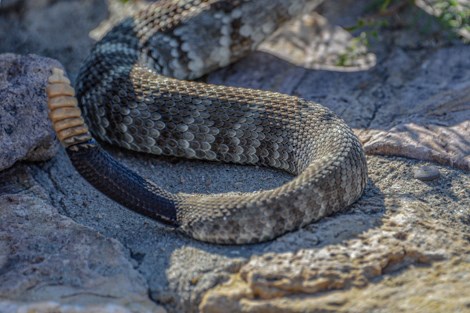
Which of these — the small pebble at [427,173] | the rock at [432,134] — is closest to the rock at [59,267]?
the small pebble at [427,173]

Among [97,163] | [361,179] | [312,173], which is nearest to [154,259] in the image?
[97,163]

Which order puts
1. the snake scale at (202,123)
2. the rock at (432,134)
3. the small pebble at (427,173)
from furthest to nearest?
the rock at (432,134) → the small pebble at (427,173) → the snake scale at (202,123)

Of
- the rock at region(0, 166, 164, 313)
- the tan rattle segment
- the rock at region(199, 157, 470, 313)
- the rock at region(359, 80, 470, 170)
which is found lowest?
the rock at region(0, 166, 164, 313)

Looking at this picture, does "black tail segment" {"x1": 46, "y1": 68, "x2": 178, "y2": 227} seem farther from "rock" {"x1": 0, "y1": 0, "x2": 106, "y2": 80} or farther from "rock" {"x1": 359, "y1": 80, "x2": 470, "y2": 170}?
"rock" {"x1": 0, "y1": 0, "x2": 106, "y2": 80}

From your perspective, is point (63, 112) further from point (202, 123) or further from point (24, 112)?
point (202, 123)

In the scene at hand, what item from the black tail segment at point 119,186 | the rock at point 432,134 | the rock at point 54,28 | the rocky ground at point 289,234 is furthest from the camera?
the rock at point 54,28

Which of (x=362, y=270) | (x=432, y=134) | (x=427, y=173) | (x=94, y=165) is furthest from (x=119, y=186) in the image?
(x=432, y=134)

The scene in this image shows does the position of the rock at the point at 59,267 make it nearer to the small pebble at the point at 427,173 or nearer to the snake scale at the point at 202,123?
the snake scale at the point at 202,123

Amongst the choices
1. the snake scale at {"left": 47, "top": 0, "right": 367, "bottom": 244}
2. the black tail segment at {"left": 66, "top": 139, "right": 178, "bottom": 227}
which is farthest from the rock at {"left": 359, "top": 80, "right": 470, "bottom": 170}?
the black tail segment at {"left": 66, "top": 139, "right": 178, "bottom": 227}
